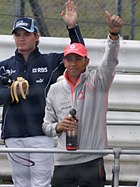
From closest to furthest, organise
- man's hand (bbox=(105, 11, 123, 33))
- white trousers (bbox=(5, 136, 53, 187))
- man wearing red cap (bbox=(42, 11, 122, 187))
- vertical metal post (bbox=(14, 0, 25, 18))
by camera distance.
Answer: man's hand (bbox=(105, 11, 123, 33)) < man wearing red cap (bbox=(42, 11, 122, 187)) < white trousers (bbox=(5, 136, 53, 187)) < vertical metal post (bbox=(14, 0, 25, 18))

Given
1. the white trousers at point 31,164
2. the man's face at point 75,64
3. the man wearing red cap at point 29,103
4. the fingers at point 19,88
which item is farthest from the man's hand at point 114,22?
the white trousers at point 31,164

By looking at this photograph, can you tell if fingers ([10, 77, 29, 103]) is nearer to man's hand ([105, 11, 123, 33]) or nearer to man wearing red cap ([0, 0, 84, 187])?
man wearing red cap ([0, 0, 84, 187])

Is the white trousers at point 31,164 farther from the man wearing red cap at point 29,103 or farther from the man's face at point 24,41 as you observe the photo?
the man's face at point 24,41

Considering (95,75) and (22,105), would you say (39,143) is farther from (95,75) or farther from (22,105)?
(95,75)

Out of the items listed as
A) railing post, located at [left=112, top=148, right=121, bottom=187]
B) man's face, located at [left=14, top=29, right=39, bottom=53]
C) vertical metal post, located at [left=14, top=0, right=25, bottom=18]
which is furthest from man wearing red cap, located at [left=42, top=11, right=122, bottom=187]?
vertical metal post, located at [left=14, top=0, right=25, bottom=18]

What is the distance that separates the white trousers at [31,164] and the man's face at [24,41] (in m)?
0.69

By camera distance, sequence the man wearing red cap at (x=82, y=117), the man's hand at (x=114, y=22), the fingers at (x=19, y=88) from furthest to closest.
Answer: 1. the fingers at (x=19, y=88)
2. the man wearing red cap at (x=82, y=117)
3. the man's hand at (x=114, y=22)

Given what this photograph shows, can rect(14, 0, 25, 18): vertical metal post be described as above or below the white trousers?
above

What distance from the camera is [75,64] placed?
5137 millimetres

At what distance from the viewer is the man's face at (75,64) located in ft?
16.8

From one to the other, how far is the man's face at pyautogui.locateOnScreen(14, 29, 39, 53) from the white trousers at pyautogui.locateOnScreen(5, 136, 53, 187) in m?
0.69

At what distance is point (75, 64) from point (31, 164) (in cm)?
92

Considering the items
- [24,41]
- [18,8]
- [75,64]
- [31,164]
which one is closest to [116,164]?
[75,64]

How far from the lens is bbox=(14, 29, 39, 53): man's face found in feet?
18.4
